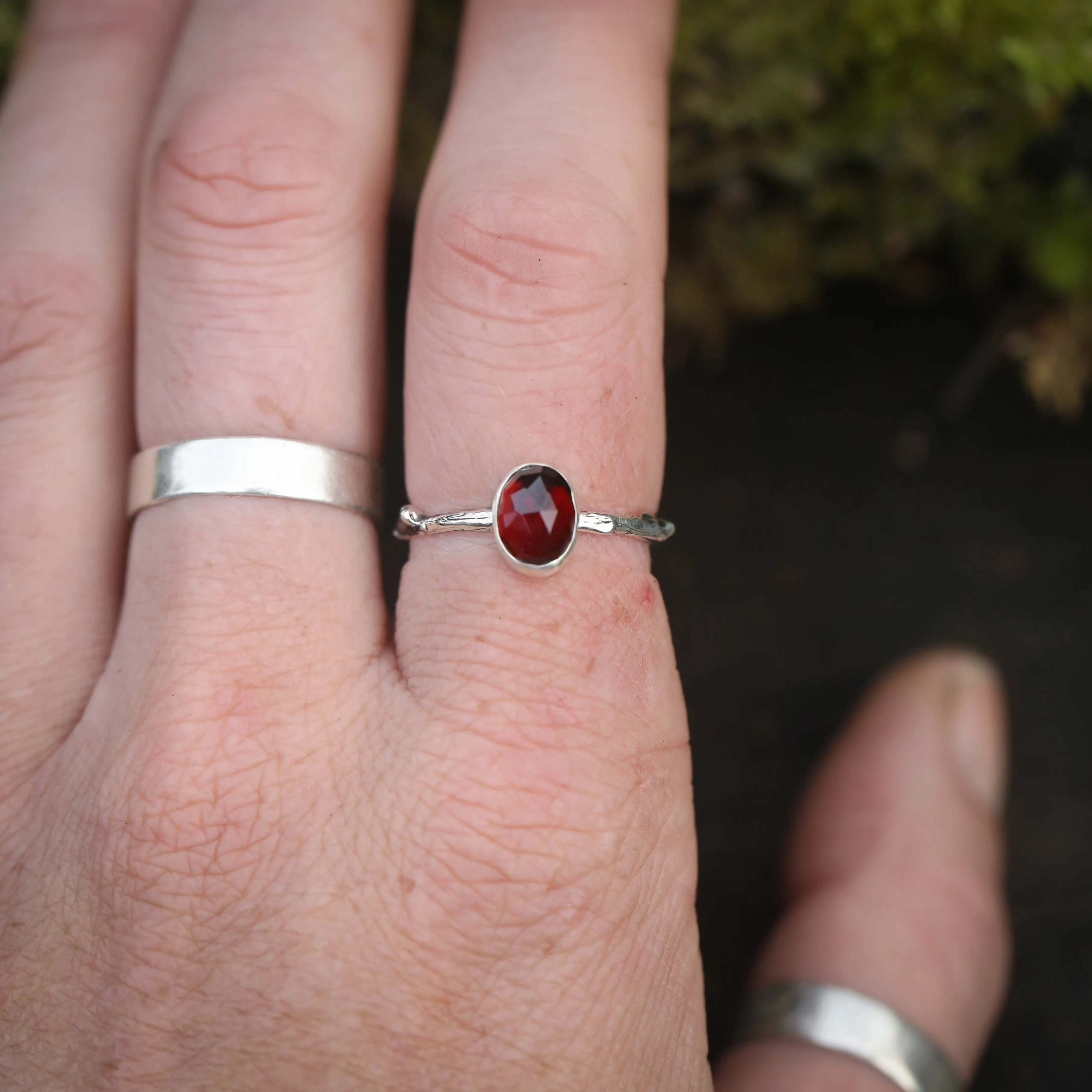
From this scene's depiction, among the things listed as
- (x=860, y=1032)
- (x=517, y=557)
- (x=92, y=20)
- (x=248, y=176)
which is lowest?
(x=860, y=1032)

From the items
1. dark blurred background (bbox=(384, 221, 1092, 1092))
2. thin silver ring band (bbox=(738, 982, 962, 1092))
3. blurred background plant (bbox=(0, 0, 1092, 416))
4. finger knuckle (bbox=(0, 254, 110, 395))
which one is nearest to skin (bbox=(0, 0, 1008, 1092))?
finger knuckle (bbox=(0, 254, 110, 395))

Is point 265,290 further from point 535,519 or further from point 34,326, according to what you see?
Answer: point 535,519

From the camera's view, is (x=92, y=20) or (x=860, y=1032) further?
(x=860, y=1032)

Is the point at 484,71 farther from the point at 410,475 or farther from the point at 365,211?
the point at 410,475

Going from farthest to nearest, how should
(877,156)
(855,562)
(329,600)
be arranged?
(855,562) → (877,156) → (329,600)

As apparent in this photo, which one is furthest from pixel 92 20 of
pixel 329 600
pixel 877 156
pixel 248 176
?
pixel 877 156

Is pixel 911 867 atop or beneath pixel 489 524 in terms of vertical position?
beneath

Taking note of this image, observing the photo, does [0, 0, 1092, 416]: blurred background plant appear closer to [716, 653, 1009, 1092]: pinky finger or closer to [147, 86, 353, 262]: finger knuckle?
[147, 86, 353, 262]: finger knuckle

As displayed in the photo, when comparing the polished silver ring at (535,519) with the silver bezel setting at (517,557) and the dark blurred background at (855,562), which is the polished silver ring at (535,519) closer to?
the silver bezel setting at (517,557)
